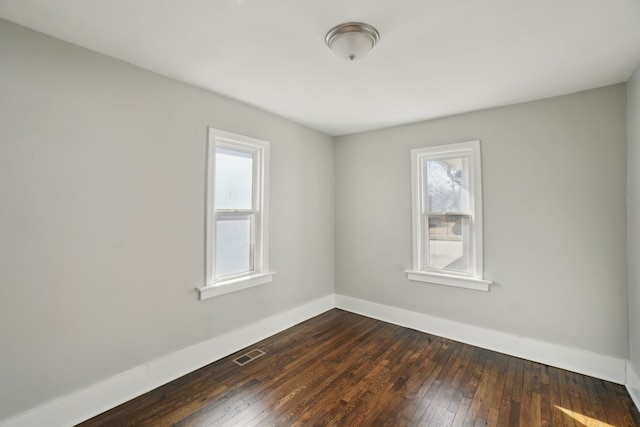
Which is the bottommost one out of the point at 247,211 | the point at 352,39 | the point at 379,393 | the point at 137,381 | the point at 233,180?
the point at 379,393

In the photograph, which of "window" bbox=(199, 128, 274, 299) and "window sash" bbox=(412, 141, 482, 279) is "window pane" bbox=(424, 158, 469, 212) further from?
"window" bbox=(199, 128, 274, 299)

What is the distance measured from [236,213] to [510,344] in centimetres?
314

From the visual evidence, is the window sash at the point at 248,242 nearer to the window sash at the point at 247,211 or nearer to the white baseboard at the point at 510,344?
the window sash at the point at 247,211

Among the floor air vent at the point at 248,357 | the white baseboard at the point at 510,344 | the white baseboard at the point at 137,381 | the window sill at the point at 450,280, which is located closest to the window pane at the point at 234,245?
the white baseboard at the point at 137,381

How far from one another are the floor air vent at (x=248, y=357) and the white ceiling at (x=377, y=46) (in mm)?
2579

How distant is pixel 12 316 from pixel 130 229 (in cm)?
81

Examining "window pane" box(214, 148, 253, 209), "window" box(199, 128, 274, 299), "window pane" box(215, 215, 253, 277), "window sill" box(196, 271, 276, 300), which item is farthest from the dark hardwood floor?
"window pane" box(214, 148, 253, 209)

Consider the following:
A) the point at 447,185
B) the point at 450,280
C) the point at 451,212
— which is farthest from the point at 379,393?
the point at 447,185

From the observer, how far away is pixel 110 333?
2141 mm

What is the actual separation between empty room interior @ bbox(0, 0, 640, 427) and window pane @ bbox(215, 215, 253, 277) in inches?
1.2

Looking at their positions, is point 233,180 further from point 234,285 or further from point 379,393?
point 379,393

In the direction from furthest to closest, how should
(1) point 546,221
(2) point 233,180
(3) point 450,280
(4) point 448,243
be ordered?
(4) point 448,243 < (3) point 450,280 < (2) point 233,180 < (1) point 546,221

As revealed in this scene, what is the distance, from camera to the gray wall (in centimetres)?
222

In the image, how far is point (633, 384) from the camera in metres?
2.27
